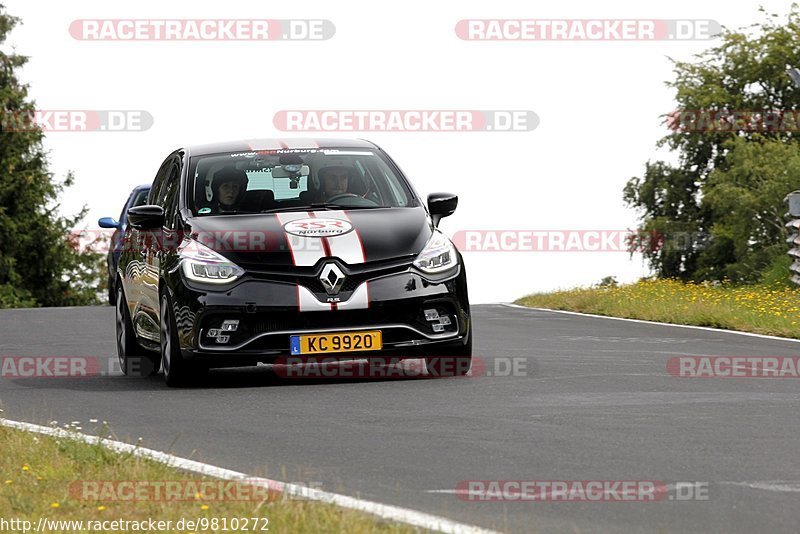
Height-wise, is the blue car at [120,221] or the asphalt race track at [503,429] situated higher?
the blue car at [120,221]

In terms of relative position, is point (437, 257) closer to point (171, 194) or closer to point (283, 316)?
point (283, 316)

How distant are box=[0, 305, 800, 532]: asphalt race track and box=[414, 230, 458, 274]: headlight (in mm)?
857

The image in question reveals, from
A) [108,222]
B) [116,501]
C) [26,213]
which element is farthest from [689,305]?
[26,213]

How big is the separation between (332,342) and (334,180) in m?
1.70

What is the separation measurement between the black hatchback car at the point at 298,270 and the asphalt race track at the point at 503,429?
35cm

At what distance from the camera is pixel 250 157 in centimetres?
1334

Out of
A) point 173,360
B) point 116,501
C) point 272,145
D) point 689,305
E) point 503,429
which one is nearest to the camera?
point 116,501

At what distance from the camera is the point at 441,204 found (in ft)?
42.7

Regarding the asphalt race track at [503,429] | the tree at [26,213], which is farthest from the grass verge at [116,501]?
the tree at [26,213]

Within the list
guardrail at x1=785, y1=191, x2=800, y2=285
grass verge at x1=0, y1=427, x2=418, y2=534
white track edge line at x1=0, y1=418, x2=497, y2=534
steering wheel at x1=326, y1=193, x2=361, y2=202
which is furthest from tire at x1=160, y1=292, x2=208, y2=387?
guardrail at x1=785, y1=191, x2=800, y2=285

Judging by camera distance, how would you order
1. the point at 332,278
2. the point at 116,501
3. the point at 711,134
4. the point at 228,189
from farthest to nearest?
the point at 711,134
the point at 228,189
the point at 332,278
the point at 116,501

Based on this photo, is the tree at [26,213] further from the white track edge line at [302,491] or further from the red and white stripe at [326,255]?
the white track edge line at [302,491]

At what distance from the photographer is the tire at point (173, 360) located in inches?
483

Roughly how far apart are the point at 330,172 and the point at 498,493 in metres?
6.56
